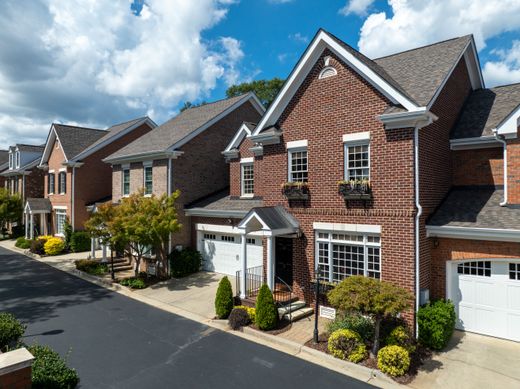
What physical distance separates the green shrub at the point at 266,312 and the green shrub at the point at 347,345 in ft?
7.31

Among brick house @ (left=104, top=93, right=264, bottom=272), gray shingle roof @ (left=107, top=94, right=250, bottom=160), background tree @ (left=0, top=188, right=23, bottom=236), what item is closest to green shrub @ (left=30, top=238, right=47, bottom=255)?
brick house @ (left=104, top=93, right=264, bottom=272)

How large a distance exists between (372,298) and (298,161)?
6.32 m

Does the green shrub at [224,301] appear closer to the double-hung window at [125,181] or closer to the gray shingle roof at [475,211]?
the gray shingle roof at [475,211]

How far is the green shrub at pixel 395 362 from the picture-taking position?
28.5ft

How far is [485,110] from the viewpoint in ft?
45.3

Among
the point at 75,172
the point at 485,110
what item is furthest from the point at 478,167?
the point at 75,172

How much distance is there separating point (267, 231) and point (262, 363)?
14.6 feet

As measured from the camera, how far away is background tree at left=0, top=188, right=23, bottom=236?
34.9 metres

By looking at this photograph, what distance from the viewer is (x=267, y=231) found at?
1249cm

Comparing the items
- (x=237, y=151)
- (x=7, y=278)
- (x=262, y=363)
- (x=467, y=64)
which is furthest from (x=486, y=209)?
(x=7, y=278)

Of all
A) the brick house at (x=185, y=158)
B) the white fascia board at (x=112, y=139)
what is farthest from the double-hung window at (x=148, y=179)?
the white fascia board at (x=112, y=139)

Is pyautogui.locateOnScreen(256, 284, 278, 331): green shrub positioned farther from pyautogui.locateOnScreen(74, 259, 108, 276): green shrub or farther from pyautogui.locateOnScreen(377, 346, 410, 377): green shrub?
pyautogui.locateOnScreen(74, 259, 108, 276): green shrub

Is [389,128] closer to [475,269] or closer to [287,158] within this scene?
[287,158]

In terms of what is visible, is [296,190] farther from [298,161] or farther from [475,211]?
[475,211]
